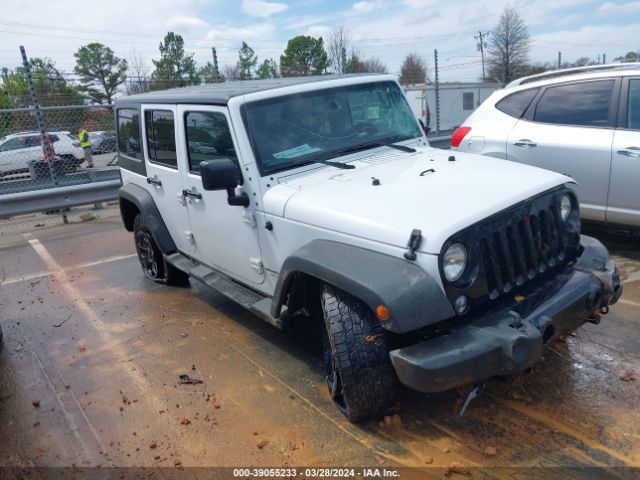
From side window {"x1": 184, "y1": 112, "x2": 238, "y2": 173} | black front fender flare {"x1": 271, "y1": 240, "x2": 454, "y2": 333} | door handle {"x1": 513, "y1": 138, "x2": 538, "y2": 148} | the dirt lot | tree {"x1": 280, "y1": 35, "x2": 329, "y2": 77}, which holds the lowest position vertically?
the dirt lot

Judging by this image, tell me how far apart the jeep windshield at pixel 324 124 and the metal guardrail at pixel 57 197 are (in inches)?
236

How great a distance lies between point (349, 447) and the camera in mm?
3012

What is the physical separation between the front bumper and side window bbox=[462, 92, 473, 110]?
76.9 feet

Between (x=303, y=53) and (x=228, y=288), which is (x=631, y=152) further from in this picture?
(x=303, y=53)

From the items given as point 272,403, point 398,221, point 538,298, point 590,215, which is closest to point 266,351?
point 272,403

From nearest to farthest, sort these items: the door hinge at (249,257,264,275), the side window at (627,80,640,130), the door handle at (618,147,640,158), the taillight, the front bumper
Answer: the front bumper
the door hinge at (249,257,264,275)
the door handle at (618,147,640,158)
the side window at (627,80,640,130)
the taillight

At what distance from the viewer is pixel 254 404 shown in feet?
11.6

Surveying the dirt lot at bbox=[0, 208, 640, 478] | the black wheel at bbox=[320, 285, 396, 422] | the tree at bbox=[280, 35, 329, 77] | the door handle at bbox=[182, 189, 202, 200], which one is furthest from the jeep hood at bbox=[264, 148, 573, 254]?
the tree at bbox=[280, 35, 329, 77]

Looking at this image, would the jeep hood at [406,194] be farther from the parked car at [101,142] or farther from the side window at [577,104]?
the parked car at [101,142]

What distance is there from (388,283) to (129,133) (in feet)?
12.9

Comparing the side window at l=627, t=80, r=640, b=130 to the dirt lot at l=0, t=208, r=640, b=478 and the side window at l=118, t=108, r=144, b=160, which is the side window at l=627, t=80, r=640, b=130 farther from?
the side window at l=118, t=108, r=144, b=160

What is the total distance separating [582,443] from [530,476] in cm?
42

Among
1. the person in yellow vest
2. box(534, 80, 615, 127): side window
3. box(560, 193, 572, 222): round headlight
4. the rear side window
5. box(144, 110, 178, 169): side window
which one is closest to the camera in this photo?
box(560, 193, 572, 222): round headlight

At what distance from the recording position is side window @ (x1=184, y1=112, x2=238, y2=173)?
152 inches
